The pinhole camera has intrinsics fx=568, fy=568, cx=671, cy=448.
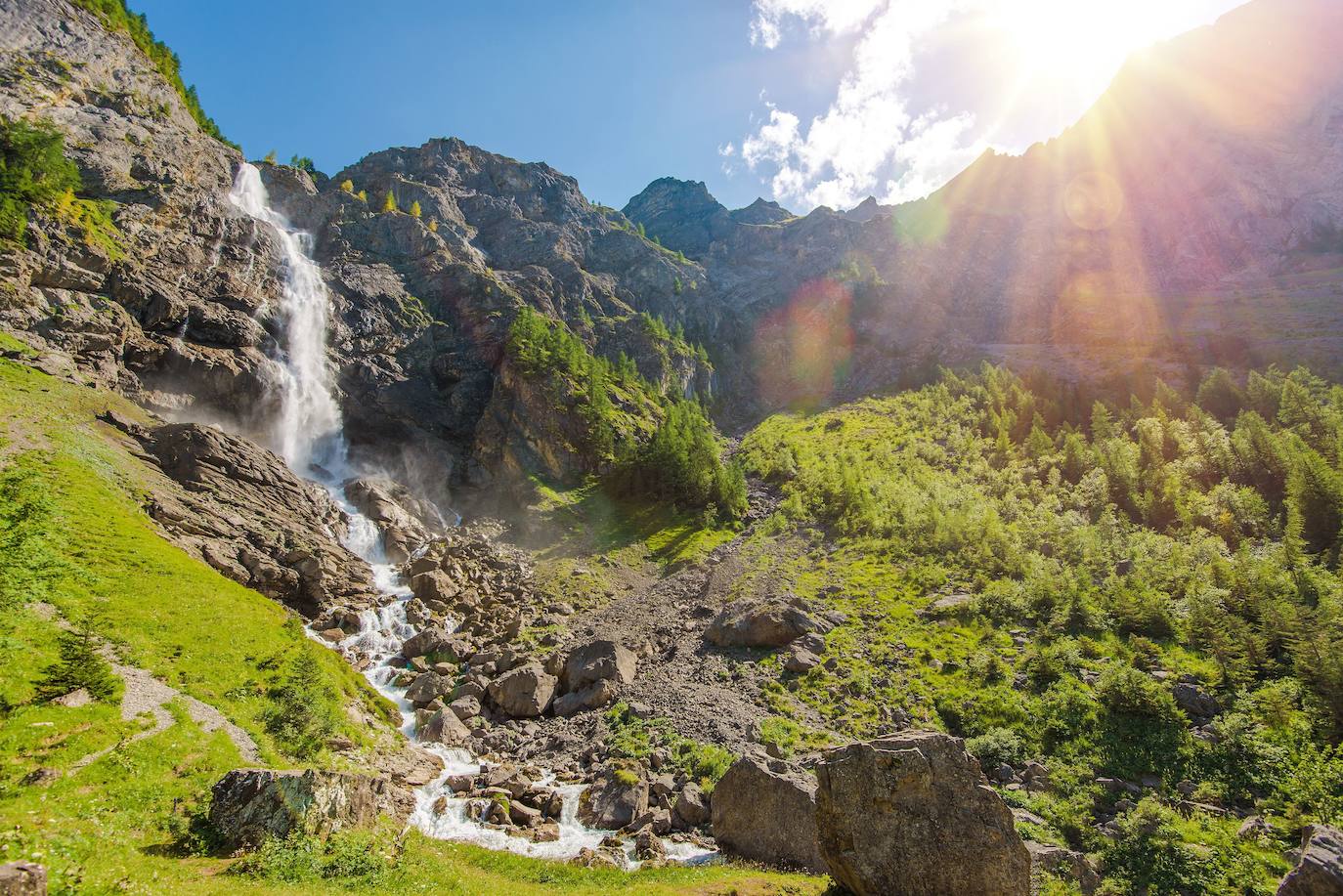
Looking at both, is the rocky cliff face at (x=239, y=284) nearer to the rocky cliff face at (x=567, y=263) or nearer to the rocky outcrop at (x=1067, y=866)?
the rocky cliff face at (x=567, y=263)

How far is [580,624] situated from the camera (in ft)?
162

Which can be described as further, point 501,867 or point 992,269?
point 992,269

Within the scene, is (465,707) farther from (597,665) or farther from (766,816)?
(766,816)

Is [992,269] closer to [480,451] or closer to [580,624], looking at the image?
[480,451]

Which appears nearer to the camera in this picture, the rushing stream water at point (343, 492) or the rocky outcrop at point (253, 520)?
the rushing stream water at point (343, 492)

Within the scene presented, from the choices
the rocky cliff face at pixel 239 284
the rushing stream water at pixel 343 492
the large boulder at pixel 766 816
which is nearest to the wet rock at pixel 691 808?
the large boulder at pixel 766 816

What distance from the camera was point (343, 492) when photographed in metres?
63.8

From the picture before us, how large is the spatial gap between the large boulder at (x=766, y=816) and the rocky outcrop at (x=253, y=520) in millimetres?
34089

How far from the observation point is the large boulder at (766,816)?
68.4ft

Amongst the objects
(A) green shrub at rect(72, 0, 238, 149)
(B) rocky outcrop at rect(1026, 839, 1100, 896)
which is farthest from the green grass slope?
(A) green shrub at rect(72, 0, 238, 149)

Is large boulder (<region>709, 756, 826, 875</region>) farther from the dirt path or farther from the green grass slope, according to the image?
the dirt path

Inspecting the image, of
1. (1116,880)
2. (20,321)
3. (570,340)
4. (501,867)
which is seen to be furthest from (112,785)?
(570,340)

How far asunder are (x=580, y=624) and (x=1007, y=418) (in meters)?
77.4

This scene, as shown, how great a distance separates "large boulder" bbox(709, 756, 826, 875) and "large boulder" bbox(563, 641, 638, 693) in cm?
1463
